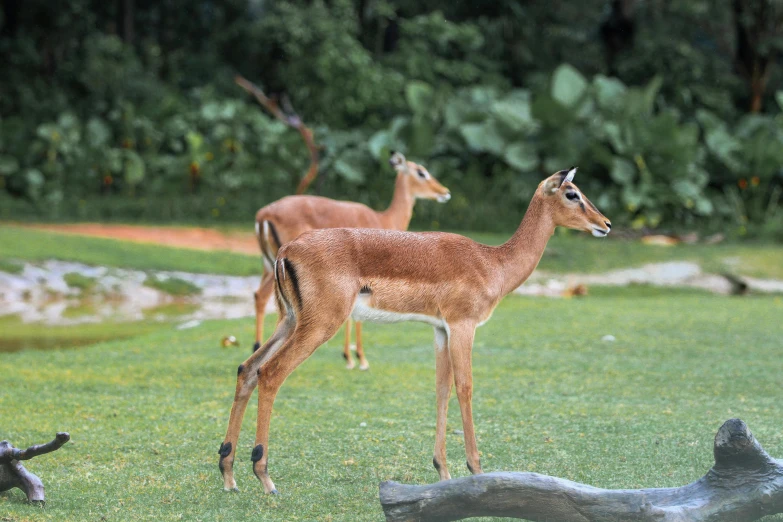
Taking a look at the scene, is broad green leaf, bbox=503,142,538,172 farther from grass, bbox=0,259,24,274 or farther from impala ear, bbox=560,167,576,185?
impala ear, bbox=560,167,576,185

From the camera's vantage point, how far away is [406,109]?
19.9 metres

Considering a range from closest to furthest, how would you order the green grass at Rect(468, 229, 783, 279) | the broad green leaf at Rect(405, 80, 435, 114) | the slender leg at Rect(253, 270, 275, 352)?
the slender leg at Rect(253, 270, 275, 352) < the green grass at Rect(468, 229, 783, 279) < the broad green leaf at Rect(405, 80, 435, 114)

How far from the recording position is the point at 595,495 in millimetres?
3547

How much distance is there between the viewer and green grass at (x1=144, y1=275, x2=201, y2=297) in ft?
38.0

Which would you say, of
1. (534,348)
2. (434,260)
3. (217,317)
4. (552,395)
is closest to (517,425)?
(552,395)

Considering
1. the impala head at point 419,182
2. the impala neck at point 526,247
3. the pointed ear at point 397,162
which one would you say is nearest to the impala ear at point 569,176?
the impala neck at point 526,247

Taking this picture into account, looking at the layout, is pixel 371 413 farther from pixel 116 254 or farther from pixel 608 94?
pixel 608 94

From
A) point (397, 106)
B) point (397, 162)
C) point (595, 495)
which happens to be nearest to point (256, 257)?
point (397, 162)

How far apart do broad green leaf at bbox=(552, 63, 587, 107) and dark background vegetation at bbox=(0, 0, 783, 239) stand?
0.03m

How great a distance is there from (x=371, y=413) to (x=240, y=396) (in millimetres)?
1661

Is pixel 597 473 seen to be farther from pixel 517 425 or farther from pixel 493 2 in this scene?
pixel 493 2

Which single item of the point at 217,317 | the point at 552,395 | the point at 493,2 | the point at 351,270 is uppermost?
the point at 493,2

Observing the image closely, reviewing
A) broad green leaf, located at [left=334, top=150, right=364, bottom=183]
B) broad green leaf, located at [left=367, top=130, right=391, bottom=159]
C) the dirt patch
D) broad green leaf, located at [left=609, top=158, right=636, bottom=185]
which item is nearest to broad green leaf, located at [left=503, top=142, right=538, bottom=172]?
broad green leaf, located at [left=609, top=158, right=636, bottom=185]

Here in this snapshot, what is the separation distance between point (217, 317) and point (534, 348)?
3803 millimetres
